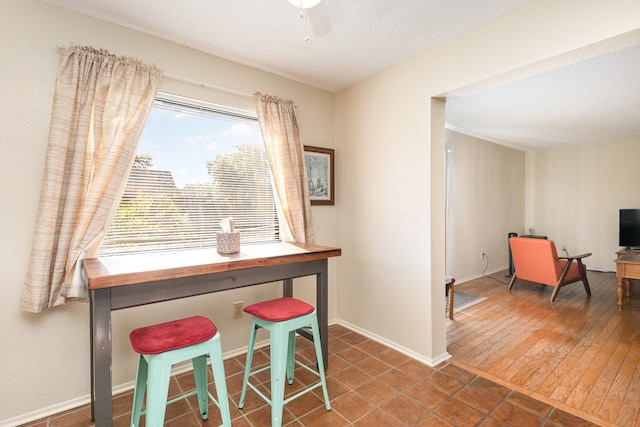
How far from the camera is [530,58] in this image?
1790 mm

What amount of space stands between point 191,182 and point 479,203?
4.62m

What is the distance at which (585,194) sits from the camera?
582 centimetres

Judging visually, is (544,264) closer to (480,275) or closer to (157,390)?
(480,275)

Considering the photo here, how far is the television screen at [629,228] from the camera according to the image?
5.05 meters

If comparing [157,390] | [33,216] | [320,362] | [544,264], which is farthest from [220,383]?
[544,264]

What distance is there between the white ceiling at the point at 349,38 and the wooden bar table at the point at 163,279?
1298mm

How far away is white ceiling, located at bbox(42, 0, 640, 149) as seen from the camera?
5.96 ft

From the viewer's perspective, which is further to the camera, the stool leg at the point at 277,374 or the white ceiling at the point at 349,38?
the white ceiling at the point at 349,38

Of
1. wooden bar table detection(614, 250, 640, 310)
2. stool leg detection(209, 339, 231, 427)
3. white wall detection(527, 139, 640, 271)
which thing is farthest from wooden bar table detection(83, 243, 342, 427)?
white wall detection(527, 139, 640, 271)

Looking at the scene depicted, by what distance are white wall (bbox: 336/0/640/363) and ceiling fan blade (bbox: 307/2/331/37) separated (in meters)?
1.16

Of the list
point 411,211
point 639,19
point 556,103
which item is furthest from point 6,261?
point 556,103

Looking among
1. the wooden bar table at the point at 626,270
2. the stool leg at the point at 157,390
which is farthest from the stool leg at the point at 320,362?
the wooden bar table at the point at 626,270

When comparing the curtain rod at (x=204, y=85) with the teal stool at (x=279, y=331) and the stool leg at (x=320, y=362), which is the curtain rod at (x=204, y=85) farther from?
the stool leg at (x=320, y=362)

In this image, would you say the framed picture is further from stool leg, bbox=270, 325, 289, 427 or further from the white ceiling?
stool leg, bbox=270, 325, 289, 427
